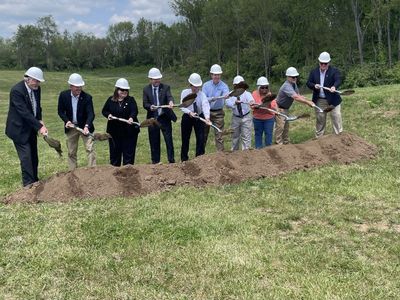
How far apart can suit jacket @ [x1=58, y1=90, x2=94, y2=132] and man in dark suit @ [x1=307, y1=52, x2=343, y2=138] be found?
4.55 meters

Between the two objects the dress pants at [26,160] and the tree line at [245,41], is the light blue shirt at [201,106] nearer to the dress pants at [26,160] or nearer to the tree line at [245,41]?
the dress pants at [26,160]

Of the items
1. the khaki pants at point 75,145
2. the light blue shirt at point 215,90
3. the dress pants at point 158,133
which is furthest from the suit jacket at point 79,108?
the light blue shirt at point 215,90

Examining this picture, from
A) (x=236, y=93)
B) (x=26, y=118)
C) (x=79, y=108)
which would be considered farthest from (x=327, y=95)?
(x=26, y=118)

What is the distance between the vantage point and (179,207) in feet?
20.7

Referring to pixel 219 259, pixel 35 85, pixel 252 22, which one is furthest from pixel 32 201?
pixel 252 22

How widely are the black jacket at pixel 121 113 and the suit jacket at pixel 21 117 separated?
1321mm

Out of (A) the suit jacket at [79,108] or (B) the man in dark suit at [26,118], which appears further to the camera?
(A) the suit jacket at [79,108]

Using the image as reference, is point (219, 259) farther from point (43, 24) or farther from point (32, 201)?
point (43, 24)

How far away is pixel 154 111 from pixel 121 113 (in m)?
0.61

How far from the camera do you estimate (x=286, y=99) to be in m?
10.1

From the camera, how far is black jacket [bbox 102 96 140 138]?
8.57 m

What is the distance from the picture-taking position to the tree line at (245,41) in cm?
3722

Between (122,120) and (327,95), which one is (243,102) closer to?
(327,95)

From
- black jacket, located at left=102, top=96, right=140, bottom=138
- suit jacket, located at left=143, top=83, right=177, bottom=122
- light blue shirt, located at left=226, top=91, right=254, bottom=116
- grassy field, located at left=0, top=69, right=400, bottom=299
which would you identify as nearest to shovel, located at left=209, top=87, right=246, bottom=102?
light blue shirt, located at left=226, top=91, right=254, bottom=116
